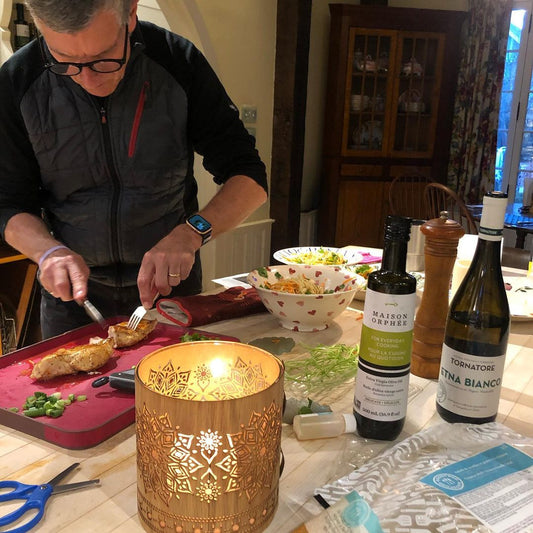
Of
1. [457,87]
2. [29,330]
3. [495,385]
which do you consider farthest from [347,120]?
[495,385]

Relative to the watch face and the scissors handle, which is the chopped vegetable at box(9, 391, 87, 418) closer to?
the scissors handle

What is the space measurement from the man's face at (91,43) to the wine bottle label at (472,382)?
34.6 inches

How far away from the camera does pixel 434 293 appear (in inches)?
37.7

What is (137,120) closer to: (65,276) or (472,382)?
(65,276)

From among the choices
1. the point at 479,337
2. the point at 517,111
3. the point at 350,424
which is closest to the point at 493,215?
the point at 479,337

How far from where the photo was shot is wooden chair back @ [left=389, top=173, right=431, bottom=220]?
4602 mm

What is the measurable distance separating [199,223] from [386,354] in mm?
719

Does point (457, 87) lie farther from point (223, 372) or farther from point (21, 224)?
point (223, 372)

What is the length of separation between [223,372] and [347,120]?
4.08m

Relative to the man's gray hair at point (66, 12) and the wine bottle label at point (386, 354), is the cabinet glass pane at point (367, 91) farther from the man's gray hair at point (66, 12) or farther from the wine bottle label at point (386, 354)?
the wine bottle label at point (386, 354)

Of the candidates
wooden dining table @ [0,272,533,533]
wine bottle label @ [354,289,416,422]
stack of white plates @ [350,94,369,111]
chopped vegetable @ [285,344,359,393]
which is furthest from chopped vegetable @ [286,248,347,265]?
stack of white plates @ [350,94,369,111]

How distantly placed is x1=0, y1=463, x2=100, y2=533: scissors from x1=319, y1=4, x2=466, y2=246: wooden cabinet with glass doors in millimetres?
4078

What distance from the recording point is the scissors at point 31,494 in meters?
0.59

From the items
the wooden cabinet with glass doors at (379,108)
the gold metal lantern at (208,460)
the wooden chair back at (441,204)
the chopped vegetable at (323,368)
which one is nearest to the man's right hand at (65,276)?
the chopped vegetable at (323,368)
